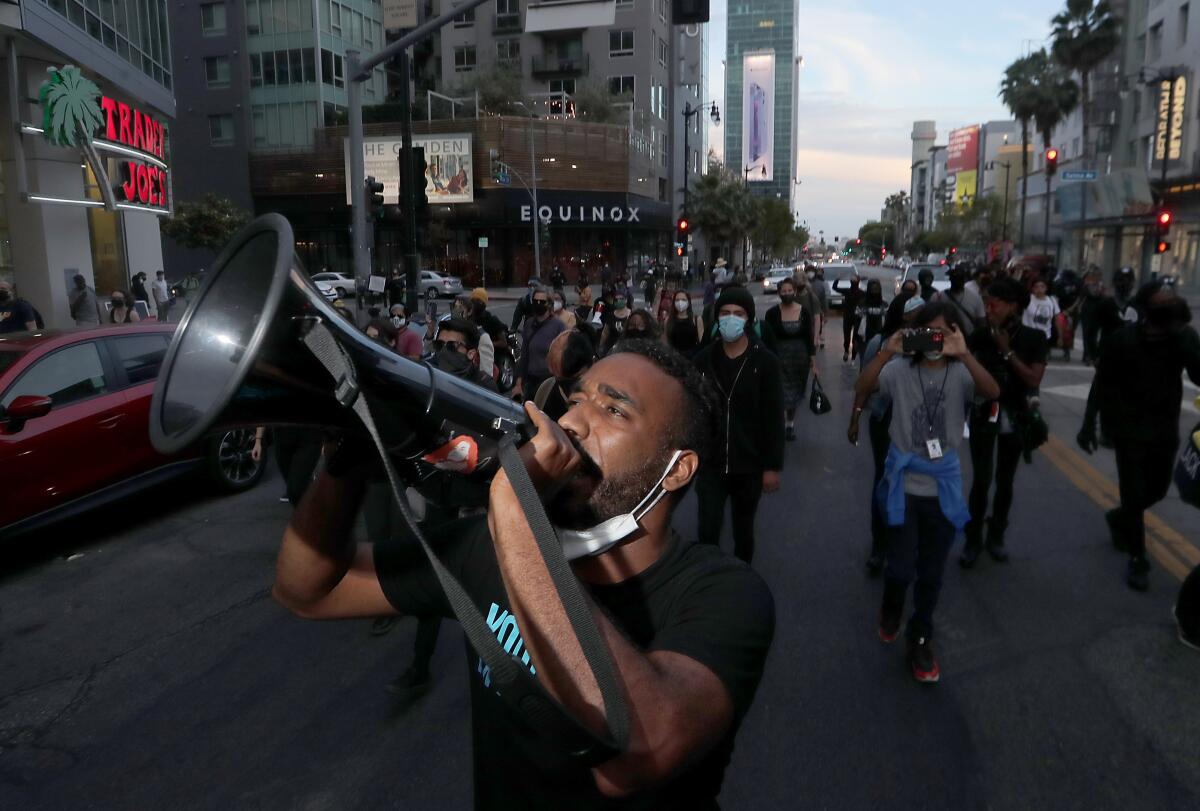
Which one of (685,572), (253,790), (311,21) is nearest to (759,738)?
(253,790)

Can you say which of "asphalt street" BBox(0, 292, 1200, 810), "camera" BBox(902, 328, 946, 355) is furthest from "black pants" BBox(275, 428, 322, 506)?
"camera" BBox(902, 328, 946, 355)

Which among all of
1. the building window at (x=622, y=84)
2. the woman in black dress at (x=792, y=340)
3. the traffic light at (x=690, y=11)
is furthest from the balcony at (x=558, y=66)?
the woman in black dress at (x=792, y=340)

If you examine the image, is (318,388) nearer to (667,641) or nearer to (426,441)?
(426,441)

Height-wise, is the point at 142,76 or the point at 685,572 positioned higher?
the point at 142,76

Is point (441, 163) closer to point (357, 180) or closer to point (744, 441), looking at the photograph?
point (357, 180)

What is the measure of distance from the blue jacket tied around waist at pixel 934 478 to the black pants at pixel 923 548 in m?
0.04

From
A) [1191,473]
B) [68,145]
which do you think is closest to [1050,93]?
[68,145]

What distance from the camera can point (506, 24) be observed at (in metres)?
59.4

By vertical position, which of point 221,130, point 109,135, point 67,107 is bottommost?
point 109,135

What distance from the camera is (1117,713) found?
395 centimetres

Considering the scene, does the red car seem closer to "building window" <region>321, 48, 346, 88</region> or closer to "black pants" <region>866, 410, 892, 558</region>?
"black pants" <region>866, 410, 892, 558</region>

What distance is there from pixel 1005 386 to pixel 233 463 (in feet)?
20.6

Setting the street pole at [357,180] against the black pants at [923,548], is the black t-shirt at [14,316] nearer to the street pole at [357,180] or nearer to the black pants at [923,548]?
the street pole at [357,180]

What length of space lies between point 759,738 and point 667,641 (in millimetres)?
2665
